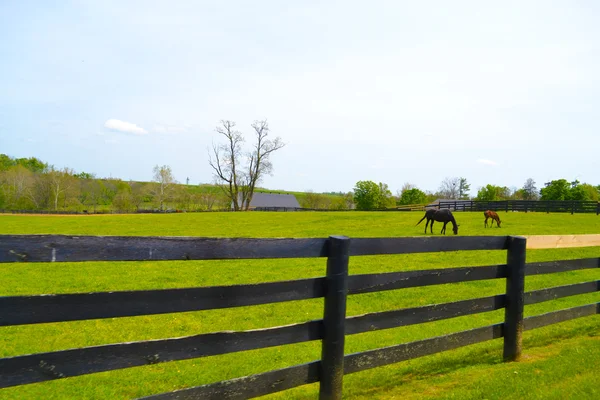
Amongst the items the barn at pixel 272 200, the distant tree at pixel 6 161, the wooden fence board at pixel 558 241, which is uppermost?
the distant tree at pixel 6 161

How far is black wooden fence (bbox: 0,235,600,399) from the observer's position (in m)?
2.62

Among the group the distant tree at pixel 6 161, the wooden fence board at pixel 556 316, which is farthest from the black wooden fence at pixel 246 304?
the distant tree at pixel 6 161

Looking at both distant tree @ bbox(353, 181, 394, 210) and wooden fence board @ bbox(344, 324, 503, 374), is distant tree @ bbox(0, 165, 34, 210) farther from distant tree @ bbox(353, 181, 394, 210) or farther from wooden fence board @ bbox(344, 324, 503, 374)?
wooden fence board @ bbox(344, 324, 503, 374)

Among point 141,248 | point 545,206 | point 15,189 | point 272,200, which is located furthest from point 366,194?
point 141,248

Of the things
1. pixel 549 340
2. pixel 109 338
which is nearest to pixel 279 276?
pixel 109 338

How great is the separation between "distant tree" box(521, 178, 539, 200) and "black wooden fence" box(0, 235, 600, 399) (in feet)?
369

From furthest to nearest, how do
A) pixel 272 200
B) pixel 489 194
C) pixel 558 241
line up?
pixel 272 200 < pixel 489 194 < pixel 558 241

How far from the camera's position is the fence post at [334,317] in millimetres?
3605

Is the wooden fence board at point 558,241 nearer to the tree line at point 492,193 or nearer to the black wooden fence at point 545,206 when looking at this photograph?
the black wooden fence at point 545,206

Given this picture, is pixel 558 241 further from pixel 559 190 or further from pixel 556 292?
pixel 559 190

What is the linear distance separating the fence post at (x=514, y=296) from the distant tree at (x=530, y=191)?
11148cm

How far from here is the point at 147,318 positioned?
8.72 metres

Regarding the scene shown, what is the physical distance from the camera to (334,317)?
3631 millimetres

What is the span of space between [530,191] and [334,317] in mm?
124730
